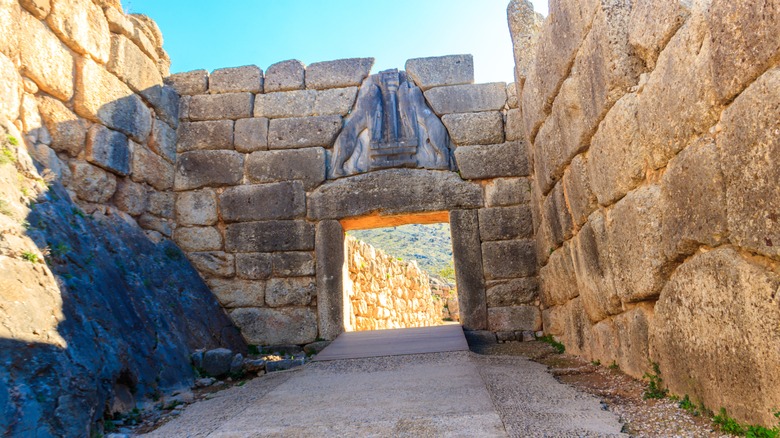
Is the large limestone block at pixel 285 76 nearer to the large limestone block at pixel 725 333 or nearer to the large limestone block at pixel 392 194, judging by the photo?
the large limestone block at pixel 392 194

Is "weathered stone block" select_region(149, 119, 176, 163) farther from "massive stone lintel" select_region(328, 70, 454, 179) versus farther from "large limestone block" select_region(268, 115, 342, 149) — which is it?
"massive stone lintel" select_region(328, 70, 454, 179)

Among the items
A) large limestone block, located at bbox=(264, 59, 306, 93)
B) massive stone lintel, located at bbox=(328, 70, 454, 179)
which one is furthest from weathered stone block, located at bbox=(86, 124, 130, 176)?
massive stone lintel, located at bbox=(328, 70, 454, 179)

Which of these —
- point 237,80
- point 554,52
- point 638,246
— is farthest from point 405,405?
point 237,80

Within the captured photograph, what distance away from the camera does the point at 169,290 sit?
16.5ft

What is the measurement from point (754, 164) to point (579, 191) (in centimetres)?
200

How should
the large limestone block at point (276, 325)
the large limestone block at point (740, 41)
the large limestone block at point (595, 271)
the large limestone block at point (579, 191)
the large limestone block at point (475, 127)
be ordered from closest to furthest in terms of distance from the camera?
1. the large limestone block at point (740, 41)
2. the large limestone block at point (595, 271)
3. the large limestone block at point (579, 191)
4. the large limestone block at point (276, 325)
5. the large limestone block at point (475, 127)

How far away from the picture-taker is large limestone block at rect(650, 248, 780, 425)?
68.7 inches

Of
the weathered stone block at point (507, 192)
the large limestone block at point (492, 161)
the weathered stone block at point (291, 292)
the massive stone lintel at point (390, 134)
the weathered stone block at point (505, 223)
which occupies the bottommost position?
the weathered stone block at point (291, 292)

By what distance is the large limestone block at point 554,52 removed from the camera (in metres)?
3.30

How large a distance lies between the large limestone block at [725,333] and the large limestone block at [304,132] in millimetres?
4340

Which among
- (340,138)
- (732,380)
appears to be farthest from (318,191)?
(732,380)

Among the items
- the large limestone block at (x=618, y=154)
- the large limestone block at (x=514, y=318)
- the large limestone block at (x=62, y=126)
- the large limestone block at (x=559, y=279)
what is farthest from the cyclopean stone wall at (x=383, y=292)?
the large limestone block at (x=618, y=154)

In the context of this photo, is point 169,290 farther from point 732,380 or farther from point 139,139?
point 732,380

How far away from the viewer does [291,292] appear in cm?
580
